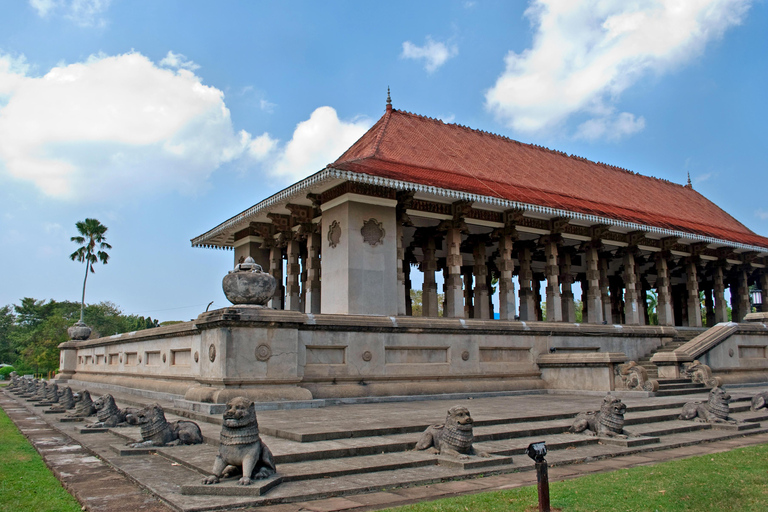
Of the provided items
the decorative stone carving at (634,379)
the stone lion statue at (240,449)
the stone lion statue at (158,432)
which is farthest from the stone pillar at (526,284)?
the stone lion statue at (240,449)

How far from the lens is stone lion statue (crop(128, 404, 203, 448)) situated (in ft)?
23.1

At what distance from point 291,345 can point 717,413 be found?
7.17 m

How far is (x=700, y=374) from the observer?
571 inches

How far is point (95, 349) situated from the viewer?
793 inches

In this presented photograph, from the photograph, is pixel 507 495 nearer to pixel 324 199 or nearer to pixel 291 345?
pixel 291 345

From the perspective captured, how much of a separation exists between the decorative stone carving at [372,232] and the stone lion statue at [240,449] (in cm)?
1223

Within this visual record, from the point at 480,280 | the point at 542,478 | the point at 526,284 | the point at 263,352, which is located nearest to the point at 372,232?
the point at 480,280

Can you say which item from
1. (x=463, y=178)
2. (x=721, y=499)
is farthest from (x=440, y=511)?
(x=463, y=178)

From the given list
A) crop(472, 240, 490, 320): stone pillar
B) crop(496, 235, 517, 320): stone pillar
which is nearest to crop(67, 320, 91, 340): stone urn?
crop(472, 240, 490, 320): stone pillar

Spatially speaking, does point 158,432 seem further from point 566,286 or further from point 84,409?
point 566,286

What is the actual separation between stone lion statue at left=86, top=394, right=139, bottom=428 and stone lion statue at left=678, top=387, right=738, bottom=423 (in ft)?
29.1

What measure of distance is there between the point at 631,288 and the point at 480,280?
7072mm

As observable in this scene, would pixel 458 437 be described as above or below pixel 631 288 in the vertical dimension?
below

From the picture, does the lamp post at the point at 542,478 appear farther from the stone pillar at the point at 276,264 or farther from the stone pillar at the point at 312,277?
the stone pillar at the point at 276,264
